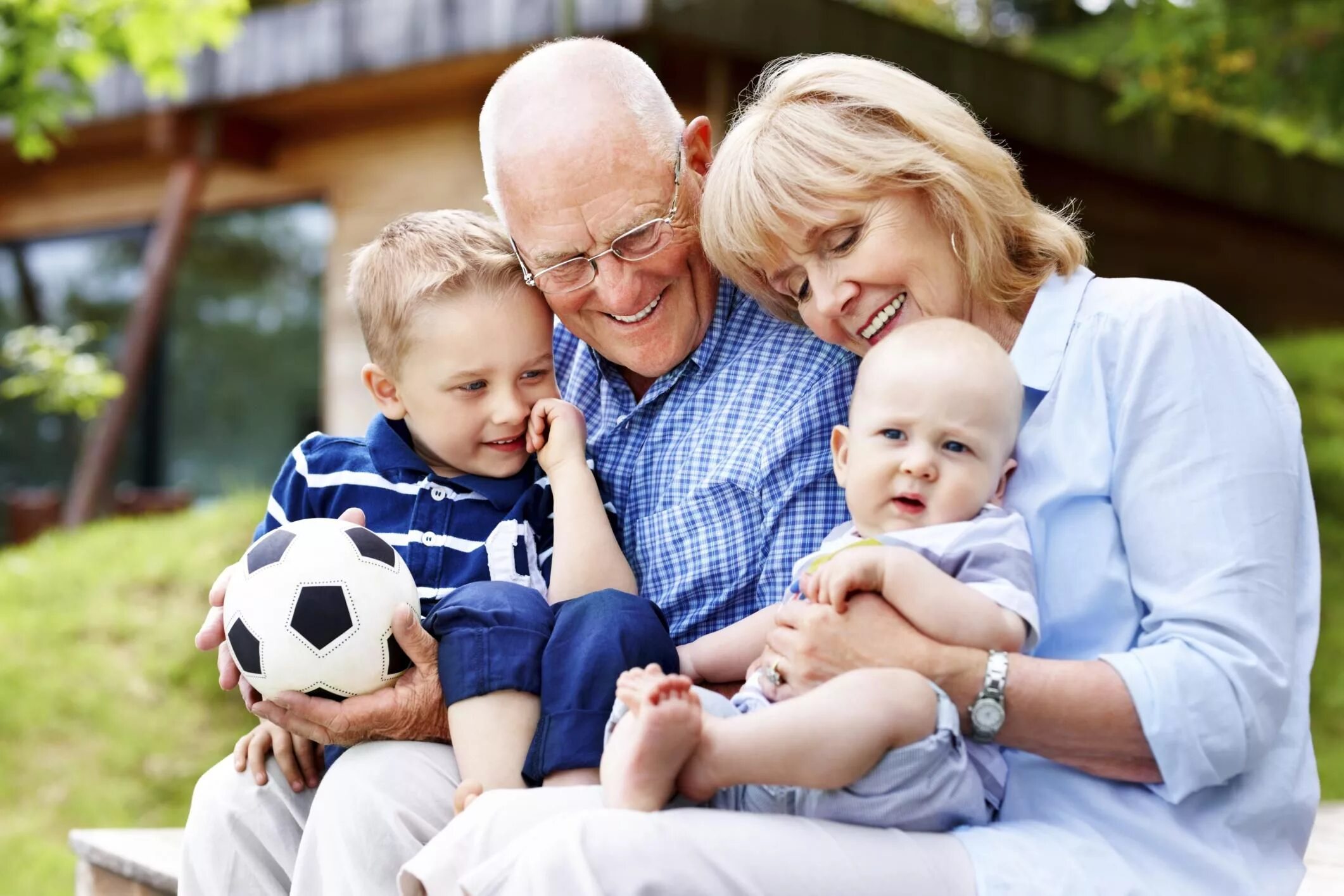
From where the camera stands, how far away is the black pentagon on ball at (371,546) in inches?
89.7

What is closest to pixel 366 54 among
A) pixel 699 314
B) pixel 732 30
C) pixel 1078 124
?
pixel 732 30

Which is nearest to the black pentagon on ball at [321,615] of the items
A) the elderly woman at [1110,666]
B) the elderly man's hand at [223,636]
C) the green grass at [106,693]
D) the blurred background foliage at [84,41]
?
the elderly man's hand at [223,636]

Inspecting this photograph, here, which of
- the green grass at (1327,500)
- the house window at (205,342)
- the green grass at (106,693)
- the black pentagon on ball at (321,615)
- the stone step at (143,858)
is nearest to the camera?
the black pentagon on ball at (321,615)

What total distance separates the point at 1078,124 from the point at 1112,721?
22.5ft

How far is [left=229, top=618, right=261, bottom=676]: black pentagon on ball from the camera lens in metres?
2.24

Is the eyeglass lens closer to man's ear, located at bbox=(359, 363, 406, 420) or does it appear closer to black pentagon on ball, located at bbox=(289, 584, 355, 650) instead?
man's ear, located at bbox=(359, 363, 406, 420)

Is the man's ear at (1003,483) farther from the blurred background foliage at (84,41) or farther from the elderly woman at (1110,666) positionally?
the blurred background foliage at (84,41)

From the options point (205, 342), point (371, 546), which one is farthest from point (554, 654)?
point (205, 342)

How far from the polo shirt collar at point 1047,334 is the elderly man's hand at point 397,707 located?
1050mm

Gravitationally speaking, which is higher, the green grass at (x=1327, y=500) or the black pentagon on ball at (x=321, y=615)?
the black pentagon on ball at (x=321, y=615)

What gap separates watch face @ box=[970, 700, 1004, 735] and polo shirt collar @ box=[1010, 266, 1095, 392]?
522mm

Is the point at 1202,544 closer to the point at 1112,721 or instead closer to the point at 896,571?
the point at 1112,721

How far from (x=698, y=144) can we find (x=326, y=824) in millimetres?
1501

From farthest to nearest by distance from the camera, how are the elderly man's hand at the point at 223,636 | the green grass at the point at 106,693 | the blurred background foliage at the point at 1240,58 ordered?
the blurred background foliage at the point at 1240,58 → the green grass at the point at 106,693 → the elderly man's hand at the point at 223,636
